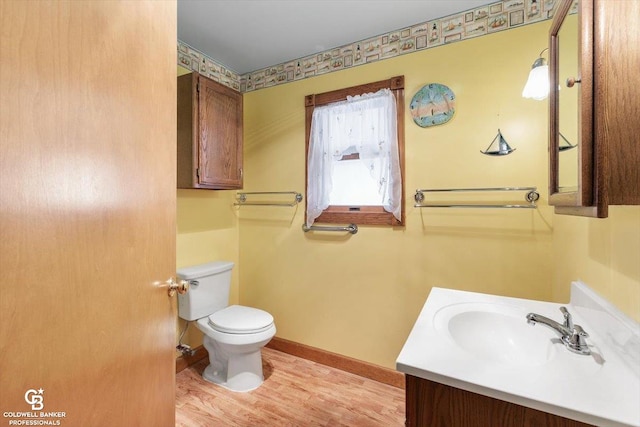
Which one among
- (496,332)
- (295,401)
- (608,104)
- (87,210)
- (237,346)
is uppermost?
(608,104)

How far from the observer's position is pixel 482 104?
1716 millimetres

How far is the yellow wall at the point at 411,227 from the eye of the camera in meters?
1.63

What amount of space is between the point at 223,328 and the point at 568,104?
2.05 metres

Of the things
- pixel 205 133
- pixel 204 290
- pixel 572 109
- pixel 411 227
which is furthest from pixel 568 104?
pixel 204 290

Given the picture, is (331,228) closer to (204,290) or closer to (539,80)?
(204,290)

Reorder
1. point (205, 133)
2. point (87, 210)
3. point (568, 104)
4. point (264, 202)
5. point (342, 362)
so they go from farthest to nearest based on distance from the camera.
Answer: point (264, 202) < point (342, 362) < point (205, 133) < point (568, 104) < point (87, 210)

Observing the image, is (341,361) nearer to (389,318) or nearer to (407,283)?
(389,318)

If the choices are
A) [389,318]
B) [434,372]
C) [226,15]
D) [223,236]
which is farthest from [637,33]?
[223,236]

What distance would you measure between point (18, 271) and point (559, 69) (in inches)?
66.2

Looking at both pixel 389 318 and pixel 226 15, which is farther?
pixel 389 318

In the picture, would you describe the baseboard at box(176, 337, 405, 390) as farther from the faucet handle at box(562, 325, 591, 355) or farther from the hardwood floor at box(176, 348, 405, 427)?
the faucet handle at box(562, 325, 591, 355)

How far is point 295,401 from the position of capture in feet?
5.93

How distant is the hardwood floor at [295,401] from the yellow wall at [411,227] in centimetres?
20

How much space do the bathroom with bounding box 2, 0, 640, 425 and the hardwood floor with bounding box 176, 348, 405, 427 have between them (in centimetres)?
19
